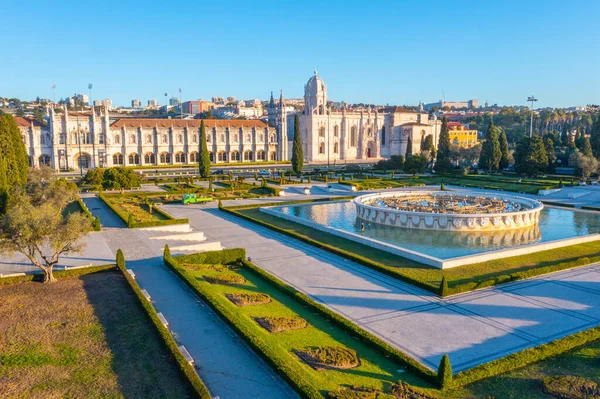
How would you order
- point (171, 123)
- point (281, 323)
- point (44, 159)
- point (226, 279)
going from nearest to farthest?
1. point (281, 323)
2. point (226, 279)
3. point (44, 159)
4. point (171, 123)

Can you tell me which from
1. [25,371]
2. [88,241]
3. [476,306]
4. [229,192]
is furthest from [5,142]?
[476,306]

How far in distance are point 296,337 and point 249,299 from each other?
336cm

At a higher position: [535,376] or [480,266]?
[480,266]

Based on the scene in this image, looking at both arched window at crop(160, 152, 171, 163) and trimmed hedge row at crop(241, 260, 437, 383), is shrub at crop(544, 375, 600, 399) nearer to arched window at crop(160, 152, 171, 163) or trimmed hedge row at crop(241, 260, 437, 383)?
trimmed hedge row at crop(241, 260, 437, 383)

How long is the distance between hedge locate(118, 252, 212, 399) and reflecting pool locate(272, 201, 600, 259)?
13243 millimetres

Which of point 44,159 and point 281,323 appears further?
point 44,159

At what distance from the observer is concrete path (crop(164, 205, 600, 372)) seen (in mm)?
13297

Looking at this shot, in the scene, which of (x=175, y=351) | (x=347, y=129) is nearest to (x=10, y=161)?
(x=175, y=351)

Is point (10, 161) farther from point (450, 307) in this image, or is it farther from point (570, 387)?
point (570, 387)

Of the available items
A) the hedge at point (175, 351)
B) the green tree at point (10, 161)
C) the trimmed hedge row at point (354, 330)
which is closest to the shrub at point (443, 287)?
the trimmed hedge row at point (354, 330)

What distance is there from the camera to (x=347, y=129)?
92.2 m

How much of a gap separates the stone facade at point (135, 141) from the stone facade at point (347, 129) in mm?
5701

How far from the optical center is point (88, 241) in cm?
2505

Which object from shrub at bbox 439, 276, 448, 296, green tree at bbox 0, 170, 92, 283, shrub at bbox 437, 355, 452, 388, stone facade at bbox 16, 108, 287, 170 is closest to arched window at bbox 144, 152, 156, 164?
stone facade at bbox 16, 108, 287, 170
